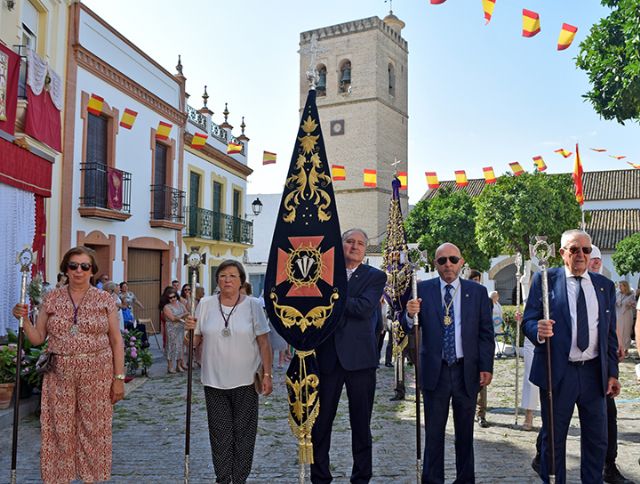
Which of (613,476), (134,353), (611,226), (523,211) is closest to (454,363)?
(613,476)

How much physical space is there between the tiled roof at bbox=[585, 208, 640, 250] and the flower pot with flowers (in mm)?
33053

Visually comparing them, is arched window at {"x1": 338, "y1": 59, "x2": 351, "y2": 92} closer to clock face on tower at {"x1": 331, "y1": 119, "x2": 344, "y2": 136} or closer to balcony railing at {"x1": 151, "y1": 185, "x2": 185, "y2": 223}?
clock face on tower at {"x1": 331, "y1": 119, "x2": 344, "y2": 136}

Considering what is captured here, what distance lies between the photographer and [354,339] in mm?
4402

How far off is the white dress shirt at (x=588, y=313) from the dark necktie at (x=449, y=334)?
0.78m

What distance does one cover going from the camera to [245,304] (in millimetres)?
4449

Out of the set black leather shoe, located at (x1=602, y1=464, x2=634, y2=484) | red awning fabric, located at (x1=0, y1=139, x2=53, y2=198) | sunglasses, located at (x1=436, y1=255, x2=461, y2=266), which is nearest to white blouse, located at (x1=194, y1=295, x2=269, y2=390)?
sunglasses, located at (x1=436, y1=255, x2=461, y2=266)

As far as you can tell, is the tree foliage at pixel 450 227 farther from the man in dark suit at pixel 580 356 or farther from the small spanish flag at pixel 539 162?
the man in dark suit at pixel 580 356

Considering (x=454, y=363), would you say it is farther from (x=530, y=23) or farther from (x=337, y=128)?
(x=337, y=128)

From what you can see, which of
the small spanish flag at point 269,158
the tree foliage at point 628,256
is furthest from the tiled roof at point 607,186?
the small spanish flag at point 269,158

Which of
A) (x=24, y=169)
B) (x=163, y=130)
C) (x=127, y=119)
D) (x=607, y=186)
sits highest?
(x=607, y=186)

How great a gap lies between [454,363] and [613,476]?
5.58 ft

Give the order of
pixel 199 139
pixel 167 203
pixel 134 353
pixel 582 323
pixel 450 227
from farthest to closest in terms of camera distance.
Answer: pixel 450 227, pixel 199 139, pixel 167 203, pixel 134 353, pixel 582 323

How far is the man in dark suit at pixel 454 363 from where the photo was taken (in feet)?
14.3

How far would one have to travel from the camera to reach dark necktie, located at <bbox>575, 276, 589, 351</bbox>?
4.16 meters
